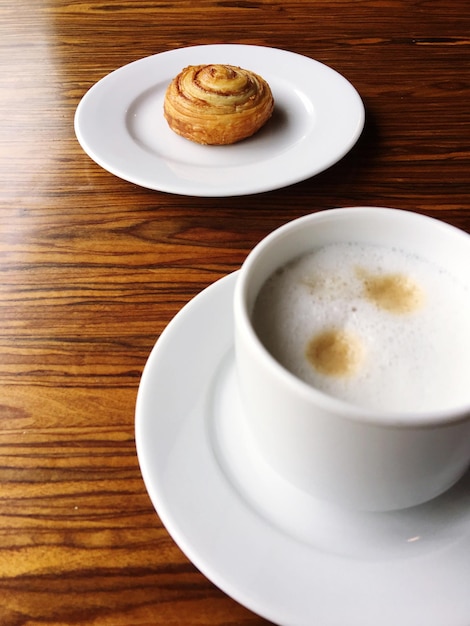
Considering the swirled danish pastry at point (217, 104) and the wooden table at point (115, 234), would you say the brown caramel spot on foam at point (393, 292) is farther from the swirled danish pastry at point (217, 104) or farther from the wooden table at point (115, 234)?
the swirled danish pastry at point (217, 104)

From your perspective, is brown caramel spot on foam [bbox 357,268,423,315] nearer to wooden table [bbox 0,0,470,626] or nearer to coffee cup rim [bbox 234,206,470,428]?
coffee cup rim [bbox 234,206,470,428]

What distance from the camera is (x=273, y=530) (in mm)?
401

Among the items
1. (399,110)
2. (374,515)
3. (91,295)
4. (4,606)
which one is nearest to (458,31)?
(399,110)

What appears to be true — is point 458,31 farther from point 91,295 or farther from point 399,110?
point 91,295

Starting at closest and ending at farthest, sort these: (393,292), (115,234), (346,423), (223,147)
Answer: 1. (346,423)
2. (393,292)
3. (115,234)
4. (223,147)

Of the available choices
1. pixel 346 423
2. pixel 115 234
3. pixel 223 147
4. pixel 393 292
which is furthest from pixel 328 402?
pixel 223 147

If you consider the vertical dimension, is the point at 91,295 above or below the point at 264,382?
below

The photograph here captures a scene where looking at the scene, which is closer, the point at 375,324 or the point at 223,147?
the point at 375,324

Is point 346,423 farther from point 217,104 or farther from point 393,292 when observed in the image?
point 217,104

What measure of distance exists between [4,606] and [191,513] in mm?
127

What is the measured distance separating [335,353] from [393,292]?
0.26 ft

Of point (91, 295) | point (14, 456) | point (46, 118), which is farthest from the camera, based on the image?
point (46, 118)

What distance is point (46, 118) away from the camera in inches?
33.5

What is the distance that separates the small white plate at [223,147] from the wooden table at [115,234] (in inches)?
1.1
